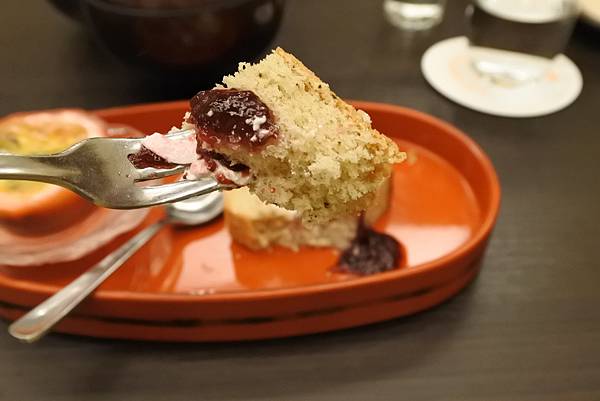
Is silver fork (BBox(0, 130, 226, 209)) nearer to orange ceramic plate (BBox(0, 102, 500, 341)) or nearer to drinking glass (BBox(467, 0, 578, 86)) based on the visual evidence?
orange ceramic plate (BBox(0, 102, 500, 341))

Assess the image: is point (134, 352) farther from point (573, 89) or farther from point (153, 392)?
point (573, 89)

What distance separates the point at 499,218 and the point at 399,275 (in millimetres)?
276

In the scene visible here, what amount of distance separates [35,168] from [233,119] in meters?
0.17

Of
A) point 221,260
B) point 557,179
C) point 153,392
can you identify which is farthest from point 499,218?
point 153,392

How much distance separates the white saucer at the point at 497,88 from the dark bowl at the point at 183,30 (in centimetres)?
36

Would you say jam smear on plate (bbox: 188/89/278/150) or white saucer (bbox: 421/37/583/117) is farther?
white saucer (bbox: 421/37/583/117)

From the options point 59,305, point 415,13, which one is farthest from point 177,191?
point 415,13

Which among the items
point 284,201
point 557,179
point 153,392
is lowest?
point 153,392

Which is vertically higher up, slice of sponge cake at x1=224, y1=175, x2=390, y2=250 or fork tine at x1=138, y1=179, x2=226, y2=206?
fork tine at x1=138, y1=179, x2=226, y2=206

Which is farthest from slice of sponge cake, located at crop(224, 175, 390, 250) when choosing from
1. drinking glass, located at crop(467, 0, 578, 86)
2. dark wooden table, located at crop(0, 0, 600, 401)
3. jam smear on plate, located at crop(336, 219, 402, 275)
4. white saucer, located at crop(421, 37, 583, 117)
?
drinking glass, located at crop(467, 0, 578, 86)

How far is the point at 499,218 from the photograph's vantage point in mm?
896

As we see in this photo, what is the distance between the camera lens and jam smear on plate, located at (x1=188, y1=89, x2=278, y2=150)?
0.53 meters

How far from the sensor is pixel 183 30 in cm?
97

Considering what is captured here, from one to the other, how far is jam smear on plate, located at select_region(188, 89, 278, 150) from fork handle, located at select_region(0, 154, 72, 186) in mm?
120
